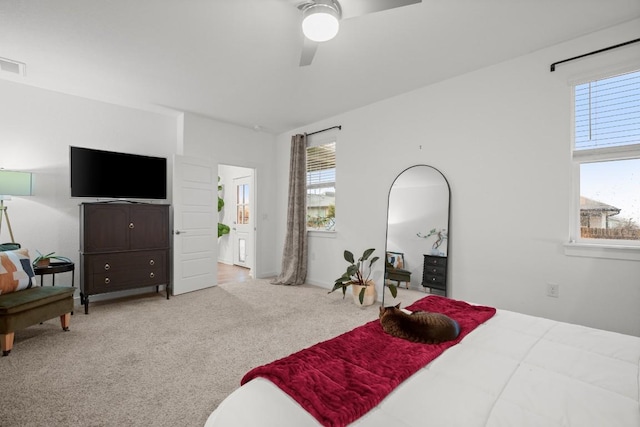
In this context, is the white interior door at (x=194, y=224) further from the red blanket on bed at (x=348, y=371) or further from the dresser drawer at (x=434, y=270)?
the red blanket on bed at (x=348, y=371)

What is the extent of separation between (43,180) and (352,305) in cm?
403

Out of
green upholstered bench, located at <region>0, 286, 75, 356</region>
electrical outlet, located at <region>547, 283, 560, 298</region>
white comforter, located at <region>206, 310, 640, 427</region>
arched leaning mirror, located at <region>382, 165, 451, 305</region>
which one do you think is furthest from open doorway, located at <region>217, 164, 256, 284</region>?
white comforter, located at <region>206, 310, 640, 427</region>

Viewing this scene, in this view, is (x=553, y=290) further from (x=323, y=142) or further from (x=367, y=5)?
(x=323, y=142)

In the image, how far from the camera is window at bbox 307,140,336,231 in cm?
462

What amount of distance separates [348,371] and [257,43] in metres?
2.64

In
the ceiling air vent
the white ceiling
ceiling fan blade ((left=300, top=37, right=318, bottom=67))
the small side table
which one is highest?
the white ceiling

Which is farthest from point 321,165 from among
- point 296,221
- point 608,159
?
point 608,159

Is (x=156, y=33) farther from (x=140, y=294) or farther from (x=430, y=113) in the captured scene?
(x=140, y=294)

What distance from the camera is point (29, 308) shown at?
2.46 m

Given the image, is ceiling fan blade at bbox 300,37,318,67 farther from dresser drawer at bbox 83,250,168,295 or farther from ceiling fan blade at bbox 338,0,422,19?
dresser drawer at bbox 83,250,168,295

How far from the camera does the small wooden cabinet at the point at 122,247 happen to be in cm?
336

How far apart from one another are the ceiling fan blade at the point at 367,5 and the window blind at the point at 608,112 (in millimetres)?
1895

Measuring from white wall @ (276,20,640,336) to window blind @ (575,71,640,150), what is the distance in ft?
0.38

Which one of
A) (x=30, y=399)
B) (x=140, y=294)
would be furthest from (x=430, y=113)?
(x=140, y=294)
